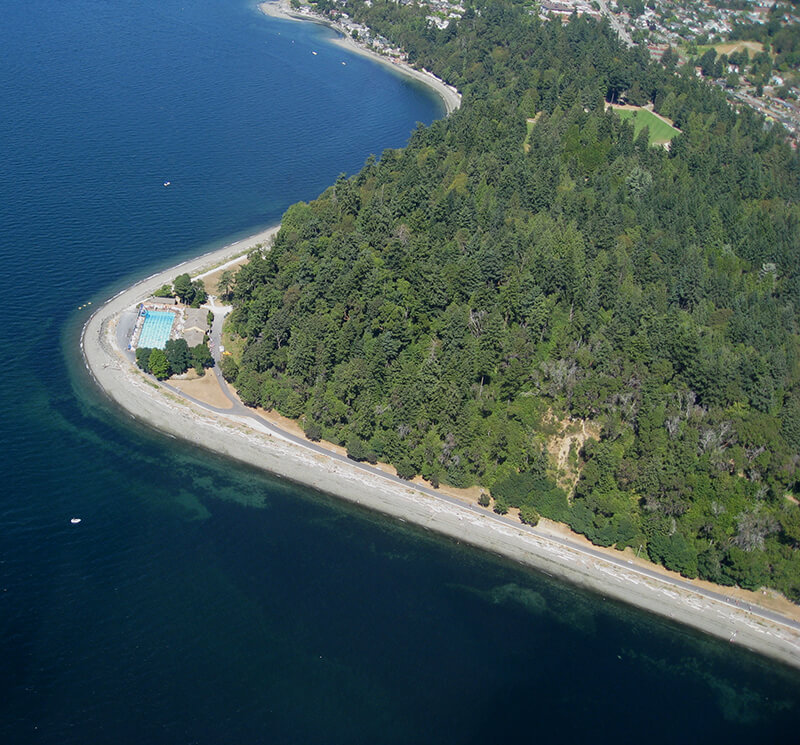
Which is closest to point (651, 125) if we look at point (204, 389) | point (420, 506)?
point (204, 389)

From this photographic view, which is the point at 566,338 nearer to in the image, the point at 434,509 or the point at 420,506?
the point at 434,509

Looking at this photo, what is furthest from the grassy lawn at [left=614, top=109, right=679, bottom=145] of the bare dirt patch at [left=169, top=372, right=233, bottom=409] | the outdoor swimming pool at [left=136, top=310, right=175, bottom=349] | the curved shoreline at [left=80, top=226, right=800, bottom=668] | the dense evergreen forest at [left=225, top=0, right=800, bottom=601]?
the curved shoreline at [left=80, top=226, right=800, bottom=668]

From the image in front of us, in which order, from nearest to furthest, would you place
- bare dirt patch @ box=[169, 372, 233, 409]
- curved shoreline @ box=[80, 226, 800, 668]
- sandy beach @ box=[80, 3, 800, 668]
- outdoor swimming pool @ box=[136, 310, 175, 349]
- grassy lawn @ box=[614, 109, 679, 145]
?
curved shoreline @ box=[80, 226, 800, 668]
sandy beach @ box=[80, 3, 800, 668]
bare dirt patch @ box=[169, 372, 233, 409]
outdoor swimming pool @ box=[136, 310, 175, 349]
grassy lawn @ box=[614, 109, 679, 145]

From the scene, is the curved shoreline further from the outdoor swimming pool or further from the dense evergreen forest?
the outdoor swimming pool

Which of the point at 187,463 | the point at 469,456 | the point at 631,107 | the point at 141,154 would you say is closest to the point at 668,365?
the point at 469,456

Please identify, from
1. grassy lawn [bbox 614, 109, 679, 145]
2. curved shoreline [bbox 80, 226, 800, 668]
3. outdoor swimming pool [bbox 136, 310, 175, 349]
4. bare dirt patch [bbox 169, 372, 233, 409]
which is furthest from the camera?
grassy lawn [bbox 614, 109, 679, 145]

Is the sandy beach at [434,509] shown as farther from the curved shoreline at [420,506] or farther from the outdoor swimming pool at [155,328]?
the outdoor swimming pool at [155,328]
